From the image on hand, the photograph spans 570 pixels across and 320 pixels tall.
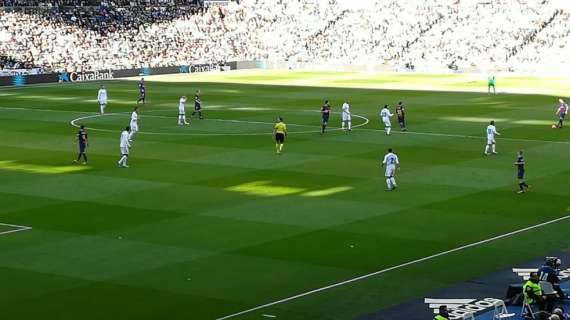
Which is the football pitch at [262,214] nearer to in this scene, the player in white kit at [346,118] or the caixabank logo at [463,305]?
the player in white kit at [346,118]

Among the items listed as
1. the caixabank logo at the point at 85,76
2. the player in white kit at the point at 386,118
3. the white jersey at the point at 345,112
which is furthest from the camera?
the caixabank logo at the point at 85,76

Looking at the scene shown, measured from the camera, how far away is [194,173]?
4319 cm

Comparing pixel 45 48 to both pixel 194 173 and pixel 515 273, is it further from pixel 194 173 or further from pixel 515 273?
pixel 515 273

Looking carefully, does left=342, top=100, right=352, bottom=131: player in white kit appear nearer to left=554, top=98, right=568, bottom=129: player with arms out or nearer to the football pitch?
the football pitch

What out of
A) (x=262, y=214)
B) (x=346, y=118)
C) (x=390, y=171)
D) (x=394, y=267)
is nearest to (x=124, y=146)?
(x=262, y=214)

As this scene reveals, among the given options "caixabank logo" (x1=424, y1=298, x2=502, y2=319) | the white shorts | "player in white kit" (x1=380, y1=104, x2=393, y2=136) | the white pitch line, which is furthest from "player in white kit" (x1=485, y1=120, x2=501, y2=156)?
"caixabank logo" (x1=424, y1=298, x2=502, y2=319)

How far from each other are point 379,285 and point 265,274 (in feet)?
10.1

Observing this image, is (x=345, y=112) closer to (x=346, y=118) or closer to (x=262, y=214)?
(x=346, y=118)

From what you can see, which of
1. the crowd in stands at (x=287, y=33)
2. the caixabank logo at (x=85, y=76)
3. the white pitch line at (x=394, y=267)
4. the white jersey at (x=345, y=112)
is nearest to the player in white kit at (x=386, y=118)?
the white jersey at (x=345, y=112)

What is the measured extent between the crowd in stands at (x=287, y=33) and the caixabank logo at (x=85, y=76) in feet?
7.74

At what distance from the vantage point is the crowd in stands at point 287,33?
10838 cm

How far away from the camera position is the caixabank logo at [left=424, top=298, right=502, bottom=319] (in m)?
A: 23.3

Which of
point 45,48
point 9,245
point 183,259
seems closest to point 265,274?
point 183,259

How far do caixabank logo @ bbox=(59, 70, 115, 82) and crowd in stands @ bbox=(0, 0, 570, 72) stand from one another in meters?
2.36
